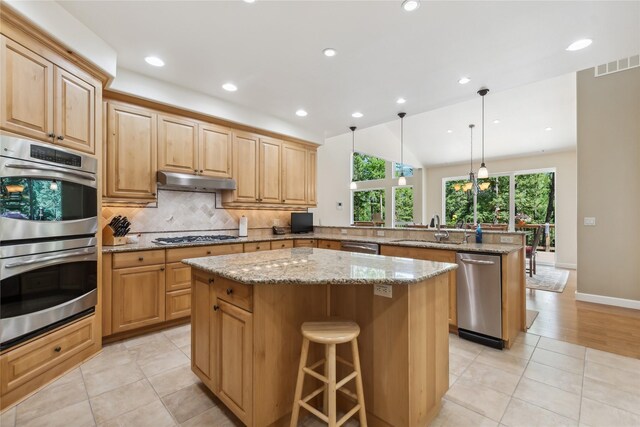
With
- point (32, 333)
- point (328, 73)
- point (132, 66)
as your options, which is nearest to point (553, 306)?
point (328, 73)

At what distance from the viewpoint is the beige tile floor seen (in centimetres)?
175

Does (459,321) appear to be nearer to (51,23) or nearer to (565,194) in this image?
(51,23)

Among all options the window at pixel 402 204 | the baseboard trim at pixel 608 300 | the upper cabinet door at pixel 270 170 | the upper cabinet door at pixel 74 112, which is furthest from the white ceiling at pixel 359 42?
the window at pixel 402 204

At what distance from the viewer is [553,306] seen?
3922mm

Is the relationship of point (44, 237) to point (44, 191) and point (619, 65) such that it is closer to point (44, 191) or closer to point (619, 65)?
point (44, 191)

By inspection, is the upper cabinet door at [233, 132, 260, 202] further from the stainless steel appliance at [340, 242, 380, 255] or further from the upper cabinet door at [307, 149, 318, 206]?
the stainless steel appliance at [340, 242, 380, 255]

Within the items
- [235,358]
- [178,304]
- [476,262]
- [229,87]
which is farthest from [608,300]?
[229,87]

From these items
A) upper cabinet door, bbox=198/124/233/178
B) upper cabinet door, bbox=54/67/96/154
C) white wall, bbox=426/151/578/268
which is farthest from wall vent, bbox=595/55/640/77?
upper cabinet door, bbox=54/67/96/154

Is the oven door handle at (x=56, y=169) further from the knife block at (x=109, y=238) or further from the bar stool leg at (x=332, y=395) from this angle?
the bar stool leg at (x=332, y=395)

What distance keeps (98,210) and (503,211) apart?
8756mm

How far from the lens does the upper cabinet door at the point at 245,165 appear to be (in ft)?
A: 13.4

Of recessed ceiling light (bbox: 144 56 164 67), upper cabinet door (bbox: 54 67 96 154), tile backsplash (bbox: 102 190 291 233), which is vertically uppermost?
recessed ceiling light (bbox: 144 56 164 67)

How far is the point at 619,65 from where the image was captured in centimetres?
394

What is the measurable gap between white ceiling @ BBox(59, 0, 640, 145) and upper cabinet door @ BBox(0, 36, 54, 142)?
48 cm
